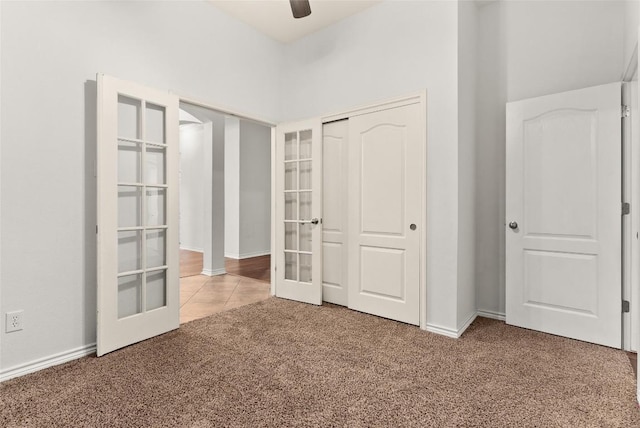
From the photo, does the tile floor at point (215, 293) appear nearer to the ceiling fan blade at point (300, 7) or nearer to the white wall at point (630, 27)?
the ceiling fan blade at point (300, 7)

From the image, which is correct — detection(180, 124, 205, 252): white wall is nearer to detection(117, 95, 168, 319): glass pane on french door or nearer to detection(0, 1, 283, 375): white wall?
detection(117, 95, 168, 319): glass pane on french door

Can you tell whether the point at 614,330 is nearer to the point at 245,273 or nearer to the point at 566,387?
the point at 566,387

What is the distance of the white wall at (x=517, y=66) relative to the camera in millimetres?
2695

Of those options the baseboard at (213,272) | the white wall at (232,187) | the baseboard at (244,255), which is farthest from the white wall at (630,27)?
the baseboard at (244,255)

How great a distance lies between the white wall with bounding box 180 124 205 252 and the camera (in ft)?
26.0

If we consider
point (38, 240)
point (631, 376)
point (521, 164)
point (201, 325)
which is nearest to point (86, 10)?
point (38, 240)

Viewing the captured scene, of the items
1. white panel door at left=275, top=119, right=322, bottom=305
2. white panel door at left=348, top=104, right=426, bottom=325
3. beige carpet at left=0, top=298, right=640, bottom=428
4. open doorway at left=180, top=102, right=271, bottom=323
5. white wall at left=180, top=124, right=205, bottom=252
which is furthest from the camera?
white wall at left=180, top=124, right=205, bottom=252

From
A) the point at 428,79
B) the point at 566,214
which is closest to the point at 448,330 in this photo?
the point at 566,214

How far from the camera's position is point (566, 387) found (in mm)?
1961

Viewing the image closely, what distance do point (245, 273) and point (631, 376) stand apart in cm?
459

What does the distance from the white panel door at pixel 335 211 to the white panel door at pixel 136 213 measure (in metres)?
1.58

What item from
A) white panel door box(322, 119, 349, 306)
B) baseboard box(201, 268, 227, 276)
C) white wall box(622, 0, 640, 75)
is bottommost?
baseboard box(201, 268, 227, 276)

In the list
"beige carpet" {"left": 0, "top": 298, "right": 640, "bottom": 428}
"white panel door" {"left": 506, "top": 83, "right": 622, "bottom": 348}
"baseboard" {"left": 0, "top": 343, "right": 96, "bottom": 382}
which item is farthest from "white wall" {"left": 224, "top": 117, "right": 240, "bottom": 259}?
"white panel door" {"left": 506, "top": 83, "right": 622, "bottom": 348}

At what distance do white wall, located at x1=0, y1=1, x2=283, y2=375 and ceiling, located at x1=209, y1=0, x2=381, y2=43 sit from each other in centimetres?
78
